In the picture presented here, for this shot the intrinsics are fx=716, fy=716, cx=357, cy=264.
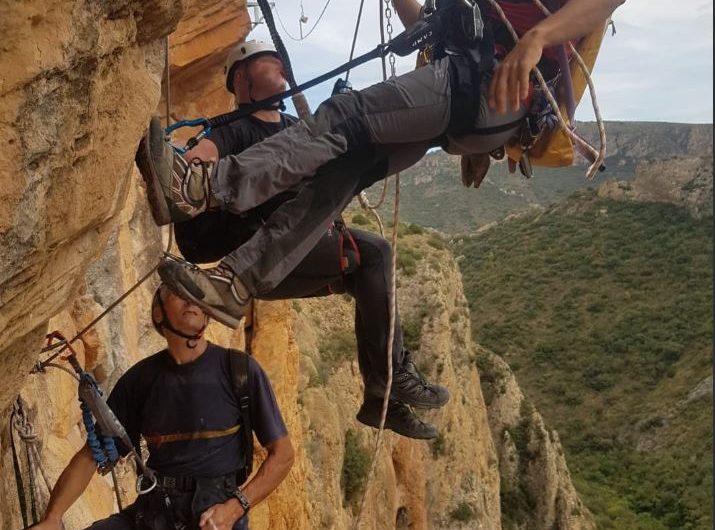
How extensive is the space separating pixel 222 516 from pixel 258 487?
0.22m

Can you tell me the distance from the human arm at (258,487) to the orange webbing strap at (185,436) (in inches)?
8.4

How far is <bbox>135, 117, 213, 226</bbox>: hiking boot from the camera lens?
8.84ft

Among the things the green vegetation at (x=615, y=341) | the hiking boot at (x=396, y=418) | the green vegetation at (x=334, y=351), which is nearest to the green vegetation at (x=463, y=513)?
the green vegetation at (x=615, y=341)

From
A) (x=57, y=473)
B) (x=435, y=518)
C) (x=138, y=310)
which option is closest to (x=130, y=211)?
(x=138, y=310)

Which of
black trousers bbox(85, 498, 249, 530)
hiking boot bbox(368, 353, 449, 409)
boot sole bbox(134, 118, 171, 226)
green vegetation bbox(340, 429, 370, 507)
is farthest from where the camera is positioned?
green vegetation bbox(340, 429, 370, 507)

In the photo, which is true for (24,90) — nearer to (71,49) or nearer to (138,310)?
(71,49)

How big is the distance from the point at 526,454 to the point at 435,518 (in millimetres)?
7378

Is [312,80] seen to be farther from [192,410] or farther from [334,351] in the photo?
[334,351]

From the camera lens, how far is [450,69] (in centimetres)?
325

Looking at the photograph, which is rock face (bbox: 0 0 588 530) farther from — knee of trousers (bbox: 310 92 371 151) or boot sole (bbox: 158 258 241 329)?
knee of trousers (bbox: 310 92 371 151)

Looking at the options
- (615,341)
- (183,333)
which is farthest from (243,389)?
(615,341)

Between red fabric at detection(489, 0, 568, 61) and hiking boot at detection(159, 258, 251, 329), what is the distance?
5.51 ft

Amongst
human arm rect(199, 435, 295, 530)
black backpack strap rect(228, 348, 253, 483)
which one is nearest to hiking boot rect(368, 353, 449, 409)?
human arm rect(199, 435, 295, 530)

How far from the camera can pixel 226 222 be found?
3.53 metres
